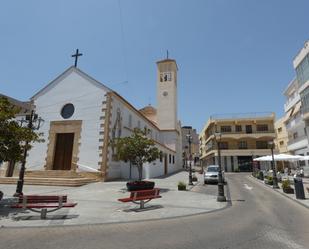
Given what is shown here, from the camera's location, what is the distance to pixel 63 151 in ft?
76.1

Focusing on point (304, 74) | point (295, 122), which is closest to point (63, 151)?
point (304, 74)

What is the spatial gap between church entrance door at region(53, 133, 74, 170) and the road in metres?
16.5

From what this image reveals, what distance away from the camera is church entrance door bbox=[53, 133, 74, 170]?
896 inches

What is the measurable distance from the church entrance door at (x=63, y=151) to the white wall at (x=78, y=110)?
3.87 ft

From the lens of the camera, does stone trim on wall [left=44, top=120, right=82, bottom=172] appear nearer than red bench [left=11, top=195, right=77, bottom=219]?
No

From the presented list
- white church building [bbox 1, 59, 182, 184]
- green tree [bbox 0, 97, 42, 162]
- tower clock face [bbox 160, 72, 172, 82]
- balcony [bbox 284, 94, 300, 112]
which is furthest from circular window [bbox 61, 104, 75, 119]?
balcony [bbox 284, 94, 300, 112]

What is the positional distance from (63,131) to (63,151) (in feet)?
6.60

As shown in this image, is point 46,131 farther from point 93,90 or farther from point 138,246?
point 138,246

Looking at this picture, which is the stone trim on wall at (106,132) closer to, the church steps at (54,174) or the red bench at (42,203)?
the church steps at (54,174)

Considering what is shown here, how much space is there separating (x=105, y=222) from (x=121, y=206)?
3076mm

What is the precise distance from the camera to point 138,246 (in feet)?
18.2

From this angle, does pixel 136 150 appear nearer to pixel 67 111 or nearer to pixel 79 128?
pixel 79 128

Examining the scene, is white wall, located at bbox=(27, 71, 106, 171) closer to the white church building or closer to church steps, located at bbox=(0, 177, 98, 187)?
the white church building

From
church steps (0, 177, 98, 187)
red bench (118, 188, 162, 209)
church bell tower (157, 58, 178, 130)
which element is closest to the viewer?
red bench (118, 188, 162, 209)
